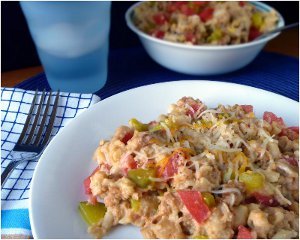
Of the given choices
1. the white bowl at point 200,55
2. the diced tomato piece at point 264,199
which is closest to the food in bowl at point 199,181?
the diced tomato piece at point 264,199

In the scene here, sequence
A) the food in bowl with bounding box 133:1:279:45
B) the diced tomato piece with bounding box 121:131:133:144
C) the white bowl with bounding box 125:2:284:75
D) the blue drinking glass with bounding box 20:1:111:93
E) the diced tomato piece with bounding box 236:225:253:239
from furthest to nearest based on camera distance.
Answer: the food in bowl with bounding box 133:1:279:45 < the white bowl with bounding box 125:2:284:75 < the blue drinking glass with bounding box 20:1:111:93 < the diced tomato piece with bounding box 121:131:133:144 < the diced tomato piece with bounding box 236:225:253:239

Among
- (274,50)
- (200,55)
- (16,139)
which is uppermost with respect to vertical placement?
(200,55)

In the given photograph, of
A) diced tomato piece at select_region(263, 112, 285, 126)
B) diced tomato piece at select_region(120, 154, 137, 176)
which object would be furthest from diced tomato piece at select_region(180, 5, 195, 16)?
diced tomato piece at select_region(120, 154, 137, 176)

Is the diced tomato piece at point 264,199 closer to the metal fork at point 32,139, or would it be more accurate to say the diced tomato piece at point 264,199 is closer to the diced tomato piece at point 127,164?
the diced tomato piece at point 127,164

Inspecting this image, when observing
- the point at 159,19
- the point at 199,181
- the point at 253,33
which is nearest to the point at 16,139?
the point at 199,181

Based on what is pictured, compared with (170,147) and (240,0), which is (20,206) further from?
(240,0)

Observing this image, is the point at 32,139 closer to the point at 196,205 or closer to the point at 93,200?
the point at 93,200

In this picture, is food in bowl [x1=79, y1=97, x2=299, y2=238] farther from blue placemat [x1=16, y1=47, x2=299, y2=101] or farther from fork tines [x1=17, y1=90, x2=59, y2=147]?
blue placemat [x1=16, y1=47, x2=299, y2=101]

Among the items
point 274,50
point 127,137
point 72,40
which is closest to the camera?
point 127,137
